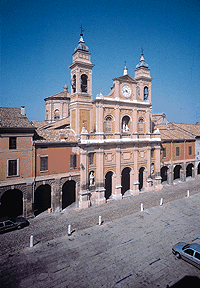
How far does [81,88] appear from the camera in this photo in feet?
97.8

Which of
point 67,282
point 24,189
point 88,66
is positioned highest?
point 88,66

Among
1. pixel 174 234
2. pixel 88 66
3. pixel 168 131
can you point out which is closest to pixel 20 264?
pixel 174 234

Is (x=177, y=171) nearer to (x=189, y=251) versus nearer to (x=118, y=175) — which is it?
(x=118, y=175)

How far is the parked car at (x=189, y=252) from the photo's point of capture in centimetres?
1511

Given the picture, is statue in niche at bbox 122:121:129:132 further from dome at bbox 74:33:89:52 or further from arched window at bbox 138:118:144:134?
dome at bbox 74:33:89:52

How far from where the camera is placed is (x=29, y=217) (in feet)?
77.6

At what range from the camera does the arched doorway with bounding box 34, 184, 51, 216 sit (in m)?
26.9

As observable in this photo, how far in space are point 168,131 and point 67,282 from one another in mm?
34272

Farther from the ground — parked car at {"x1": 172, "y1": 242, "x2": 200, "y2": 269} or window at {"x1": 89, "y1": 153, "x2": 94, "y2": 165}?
window at {"x1": 89, "y1": 153, "x2": 94, "y2": 165}

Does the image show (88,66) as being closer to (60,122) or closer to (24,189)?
(60,122)

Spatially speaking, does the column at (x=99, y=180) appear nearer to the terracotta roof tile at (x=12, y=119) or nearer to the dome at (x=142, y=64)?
the terracotta roof tile at (x=12, y=119)

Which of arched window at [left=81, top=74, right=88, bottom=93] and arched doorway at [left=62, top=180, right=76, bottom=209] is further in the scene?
arched window at [left=81, top=74, right=88, bottom=93]

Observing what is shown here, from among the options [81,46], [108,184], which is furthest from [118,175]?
[81,46]

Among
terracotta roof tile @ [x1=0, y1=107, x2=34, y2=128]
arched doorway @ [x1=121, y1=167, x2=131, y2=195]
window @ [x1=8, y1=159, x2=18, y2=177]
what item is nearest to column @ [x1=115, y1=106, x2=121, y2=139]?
arched doorway @ [x1=121, y1=167, x2=131, y2=195]
